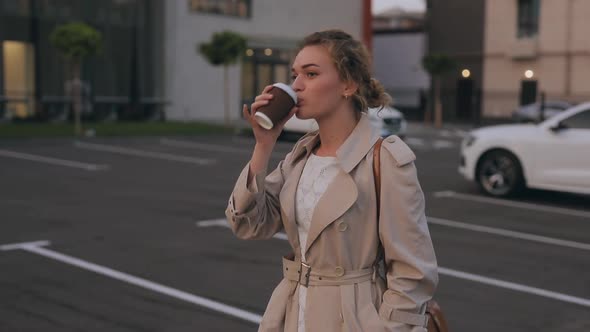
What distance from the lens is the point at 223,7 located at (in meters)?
33.4

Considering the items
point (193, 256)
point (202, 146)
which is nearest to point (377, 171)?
point (193, 256)

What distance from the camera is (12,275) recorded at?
21.6ft

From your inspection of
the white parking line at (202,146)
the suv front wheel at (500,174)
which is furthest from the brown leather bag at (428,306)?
the white parking line at (202,146)

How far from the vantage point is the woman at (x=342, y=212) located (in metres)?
2.40

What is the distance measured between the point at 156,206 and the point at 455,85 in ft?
114

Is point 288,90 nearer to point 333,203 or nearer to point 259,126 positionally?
point 259,126

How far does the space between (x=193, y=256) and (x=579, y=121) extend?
639 centimetres

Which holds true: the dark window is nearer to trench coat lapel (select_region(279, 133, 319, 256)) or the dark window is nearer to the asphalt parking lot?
the asphalt parking lot

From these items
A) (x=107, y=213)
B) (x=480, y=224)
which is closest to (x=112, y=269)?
(x=107, y=213)

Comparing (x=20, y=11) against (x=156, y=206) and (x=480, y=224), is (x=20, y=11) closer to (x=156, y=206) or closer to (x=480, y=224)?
(x=156, y=206)

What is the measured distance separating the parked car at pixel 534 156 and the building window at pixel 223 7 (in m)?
22.0

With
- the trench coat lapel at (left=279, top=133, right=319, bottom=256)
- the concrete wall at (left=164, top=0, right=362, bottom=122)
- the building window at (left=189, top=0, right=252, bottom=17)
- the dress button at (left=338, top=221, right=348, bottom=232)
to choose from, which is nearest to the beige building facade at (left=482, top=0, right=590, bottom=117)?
the concrete wall at (left=164, top=0, right=362, bottom=122)

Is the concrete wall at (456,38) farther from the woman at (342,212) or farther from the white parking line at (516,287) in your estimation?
the woman at (342,212)

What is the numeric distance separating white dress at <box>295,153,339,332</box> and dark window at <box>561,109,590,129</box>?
30.6 feet
